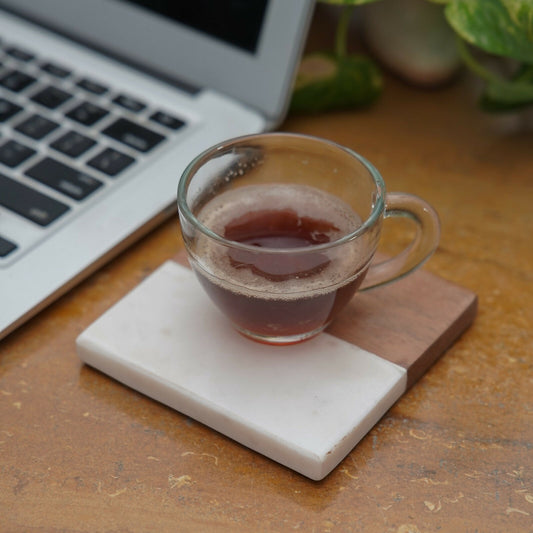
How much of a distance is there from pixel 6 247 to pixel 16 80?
0.71 ft

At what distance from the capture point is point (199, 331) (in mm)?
479

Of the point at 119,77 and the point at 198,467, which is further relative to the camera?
the point at 119,77

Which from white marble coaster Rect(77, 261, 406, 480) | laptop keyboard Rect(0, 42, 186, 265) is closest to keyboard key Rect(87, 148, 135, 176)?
laptop keyboard Rect(0, 42, 186, 265)

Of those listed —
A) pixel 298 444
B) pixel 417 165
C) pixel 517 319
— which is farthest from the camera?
pixel 417 165

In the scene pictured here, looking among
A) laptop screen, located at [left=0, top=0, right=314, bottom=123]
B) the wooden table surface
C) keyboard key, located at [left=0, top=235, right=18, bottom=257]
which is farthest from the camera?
laptop screen, located at [left=0, top=0, right=314, bottom=123]

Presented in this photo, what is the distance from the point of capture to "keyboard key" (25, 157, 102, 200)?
21.9 inches

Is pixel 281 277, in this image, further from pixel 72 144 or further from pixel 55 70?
pixel 55 70

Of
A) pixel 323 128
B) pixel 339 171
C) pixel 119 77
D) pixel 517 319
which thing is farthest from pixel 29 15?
pixel 517 319

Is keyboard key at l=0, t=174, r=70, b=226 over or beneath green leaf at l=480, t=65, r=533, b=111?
beneath

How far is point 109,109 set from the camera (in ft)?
2.11

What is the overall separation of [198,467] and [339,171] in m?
0.19

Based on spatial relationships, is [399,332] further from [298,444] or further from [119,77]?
[119,77]

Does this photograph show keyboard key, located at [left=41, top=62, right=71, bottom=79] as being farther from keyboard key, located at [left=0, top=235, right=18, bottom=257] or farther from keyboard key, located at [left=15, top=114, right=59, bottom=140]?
keyboard key, located at [left=0, top=235, right=18, bottom=257]

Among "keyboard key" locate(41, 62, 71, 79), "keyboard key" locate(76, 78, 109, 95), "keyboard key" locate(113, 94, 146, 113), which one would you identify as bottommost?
"keyboard key" locate(41, 62, 71, 79)
